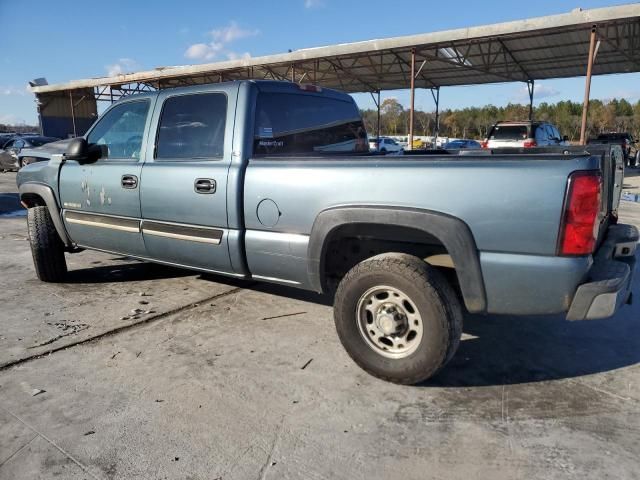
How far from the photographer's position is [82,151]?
435 cm

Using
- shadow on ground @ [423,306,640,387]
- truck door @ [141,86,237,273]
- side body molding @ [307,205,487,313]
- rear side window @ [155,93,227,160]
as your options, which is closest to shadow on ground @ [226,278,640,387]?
shadow on ground @ [423,306,640,387]

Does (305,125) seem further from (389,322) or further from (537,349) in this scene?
(537,349)

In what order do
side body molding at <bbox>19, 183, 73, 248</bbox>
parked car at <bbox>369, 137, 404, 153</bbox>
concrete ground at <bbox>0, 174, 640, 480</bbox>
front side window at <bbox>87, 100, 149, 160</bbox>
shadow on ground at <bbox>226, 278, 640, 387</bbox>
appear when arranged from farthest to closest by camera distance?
parked car at <bbox>369, 137, 404, 153</bbox> → side body molding at <bbox>19, 183, 73, 248</bbox> → front side window at <bbox>87, 100, 149, 160</bbox> → shadow on ground at <bbox>226, 278, 640, 387</bbox> → concrete ground at <bbox>0, 174, 640, 480</bbox>

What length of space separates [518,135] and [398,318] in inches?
534

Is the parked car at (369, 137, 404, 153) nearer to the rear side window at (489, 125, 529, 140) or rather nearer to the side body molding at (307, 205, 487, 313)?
the side body molding at (307, 205, 487, 313)

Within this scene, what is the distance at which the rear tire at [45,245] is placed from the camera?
488 centimetres

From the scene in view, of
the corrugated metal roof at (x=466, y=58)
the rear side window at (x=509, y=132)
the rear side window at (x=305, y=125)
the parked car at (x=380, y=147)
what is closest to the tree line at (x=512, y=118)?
the parked car at (x=380, y=147)

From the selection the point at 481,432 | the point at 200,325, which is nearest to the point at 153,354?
the point at 200,325

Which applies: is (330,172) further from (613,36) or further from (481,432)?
(613,36)

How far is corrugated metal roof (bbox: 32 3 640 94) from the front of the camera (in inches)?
501

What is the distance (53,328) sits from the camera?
12.6 ft

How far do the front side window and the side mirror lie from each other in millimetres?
79

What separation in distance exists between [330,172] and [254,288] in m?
2.18

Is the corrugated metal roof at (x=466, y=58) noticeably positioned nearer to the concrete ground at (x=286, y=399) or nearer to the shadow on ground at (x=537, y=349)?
the shadow on ground at (x=537, y=349)
